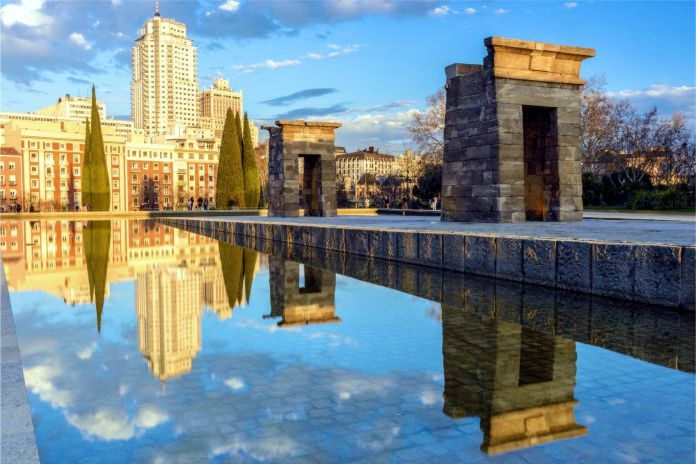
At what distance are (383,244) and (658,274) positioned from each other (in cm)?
667

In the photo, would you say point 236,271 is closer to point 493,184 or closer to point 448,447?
point 493,184

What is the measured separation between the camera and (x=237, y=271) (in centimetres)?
1180

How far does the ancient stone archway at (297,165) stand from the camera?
27922 millimetres

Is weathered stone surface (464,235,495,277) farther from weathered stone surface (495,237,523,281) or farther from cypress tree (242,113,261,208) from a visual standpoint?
cypress tree (242,113,261,208)

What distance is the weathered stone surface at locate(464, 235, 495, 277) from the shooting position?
1012 cm

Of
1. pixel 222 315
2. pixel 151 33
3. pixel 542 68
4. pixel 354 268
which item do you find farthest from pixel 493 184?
pixel 151 33

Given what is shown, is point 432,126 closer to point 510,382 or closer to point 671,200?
point 671,200

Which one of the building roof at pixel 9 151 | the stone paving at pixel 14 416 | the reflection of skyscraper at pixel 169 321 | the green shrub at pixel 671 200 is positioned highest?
the building roof at pixel 9 151

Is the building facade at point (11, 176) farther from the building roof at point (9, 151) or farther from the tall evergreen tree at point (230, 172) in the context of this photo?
the tall evergreen tree at point (230, 172)

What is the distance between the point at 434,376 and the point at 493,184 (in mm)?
11213

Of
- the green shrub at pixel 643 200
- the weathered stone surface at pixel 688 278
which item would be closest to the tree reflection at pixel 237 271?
the weathered stone surface at pixel 688 278

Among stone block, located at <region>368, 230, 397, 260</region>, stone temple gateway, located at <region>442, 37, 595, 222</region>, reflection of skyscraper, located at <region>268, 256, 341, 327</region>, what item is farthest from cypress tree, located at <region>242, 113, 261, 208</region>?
reflection of skyscraper, located at <region>268, 256, 341, 327</region>

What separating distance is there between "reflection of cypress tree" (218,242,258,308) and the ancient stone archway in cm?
1082

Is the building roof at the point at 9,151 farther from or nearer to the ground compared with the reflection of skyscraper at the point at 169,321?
farther from the ground
